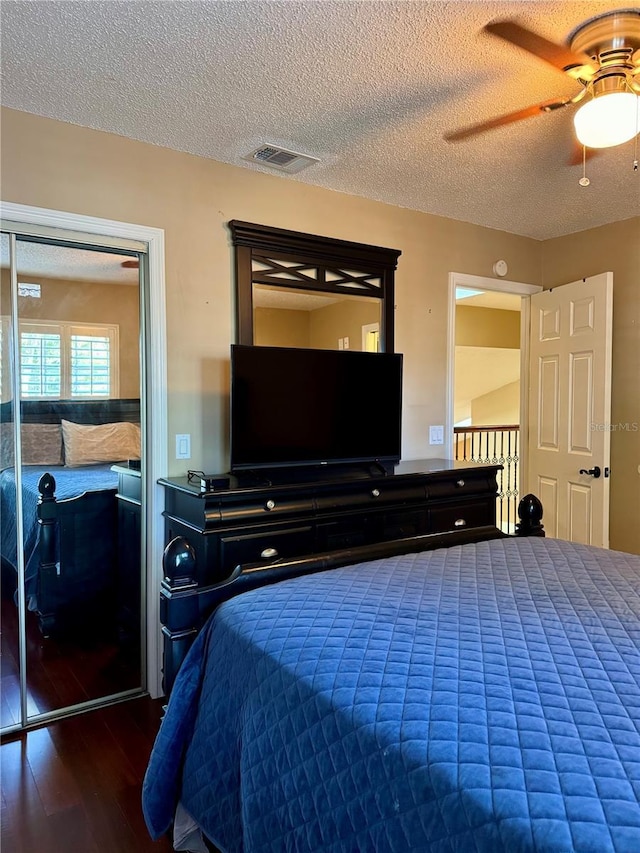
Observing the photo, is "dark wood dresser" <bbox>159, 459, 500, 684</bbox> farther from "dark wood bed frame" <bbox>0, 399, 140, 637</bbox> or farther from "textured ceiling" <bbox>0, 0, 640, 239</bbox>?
"textured ceiling" <bbox>0, 0, 640, 239</bbox>

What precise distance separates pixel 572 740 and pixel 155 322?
2443 millimetres

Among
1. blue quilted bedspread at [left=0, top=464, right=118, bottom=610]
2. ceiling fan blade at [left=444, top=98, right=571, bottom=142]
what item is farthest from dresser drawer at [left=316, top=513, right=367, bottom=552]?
ceiling fan blade at [left=444, top=98, right=571, bottom=142]

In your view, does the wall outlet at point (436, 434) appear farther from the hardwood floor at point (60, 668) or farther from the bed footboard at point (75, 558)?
the hardwood floor at point (60, 668)

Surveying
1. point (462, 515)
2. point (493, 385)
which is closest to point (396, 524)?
point (462, 515)

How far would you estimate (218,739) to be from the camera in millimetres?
1479

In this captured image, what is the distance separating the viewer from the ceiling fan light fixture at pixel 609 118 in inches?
68.9

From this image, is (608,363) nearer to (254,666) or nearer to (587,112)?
(587,112)

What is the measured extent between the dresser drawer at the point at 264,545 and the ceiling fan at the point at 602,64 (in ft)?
6.44

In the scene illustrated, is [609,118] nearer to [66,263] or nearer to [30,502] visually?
[66,263]

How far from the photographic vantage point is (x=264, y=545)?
2.64 meters

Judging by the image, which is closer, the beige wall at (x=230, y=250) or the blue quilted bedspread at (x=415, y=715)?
the blue quilted bedspread at (x=415, y=715)

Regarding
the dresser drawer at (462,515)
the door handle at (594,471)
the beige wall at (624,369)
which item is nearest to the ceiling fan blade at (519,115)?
the dresser drawer at (462,515)

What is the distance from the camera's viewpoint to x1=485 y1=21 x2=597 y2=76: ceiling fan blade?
1678mm

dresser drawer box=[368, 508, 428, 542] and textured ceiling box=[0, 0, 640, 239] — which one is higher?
textured ceiling box=[0, 0, 640, 239]
